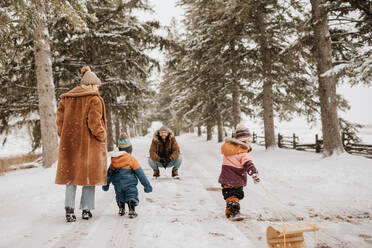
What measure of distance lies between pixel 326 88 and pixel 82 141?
28.7ft

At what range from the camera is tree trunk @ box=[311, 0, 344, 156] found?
8812mm

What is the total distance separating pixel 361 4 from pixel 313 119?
8.83m

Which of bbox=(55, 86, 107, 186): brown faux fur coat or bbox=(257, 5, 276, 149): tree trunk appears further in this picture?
bbox=(257, 5, 276, 149): tree trunk

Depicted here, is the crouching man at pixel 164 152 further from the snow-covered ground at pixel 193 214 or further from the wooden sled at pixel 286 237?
the wooden sled at pixel 286 237

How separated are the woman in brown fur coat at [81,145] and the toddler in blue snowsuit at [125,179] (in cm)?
27

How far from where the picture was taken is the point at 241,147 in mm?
4125

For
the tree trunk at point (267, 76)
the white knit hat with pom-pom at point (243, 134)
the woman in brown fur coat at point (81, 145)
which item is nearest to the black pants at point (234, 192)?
the white knit hat with pom-pom at point (243, 134)

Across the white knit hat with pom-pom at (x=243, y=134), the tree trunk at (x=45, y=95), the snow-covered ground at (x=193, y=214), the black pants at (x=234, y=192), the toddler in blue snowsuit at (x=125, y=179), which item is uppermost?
the tree trunk at (x=45, y=95)

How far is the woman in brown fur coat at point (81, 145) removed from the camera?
3.72 meters

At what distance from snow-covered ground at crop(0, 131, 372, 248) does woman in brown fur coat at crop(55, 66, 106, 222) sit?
620 mm

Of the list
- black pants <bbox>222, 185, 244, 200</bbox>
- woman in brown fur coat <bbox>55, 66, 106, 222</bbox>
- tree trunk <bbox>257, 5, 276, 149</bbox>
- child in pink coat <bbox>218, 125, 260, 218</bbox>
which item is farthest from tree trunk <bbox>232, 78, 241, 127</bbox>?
woman in brown fur coat <bbox>55, 66, 106, 222</bbox>

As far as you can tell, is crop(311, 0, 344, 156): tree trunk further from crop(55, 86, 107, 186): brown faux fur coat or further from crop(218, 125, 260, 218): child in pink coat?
crop(55, 86, 107, 186): brown faux fur coat

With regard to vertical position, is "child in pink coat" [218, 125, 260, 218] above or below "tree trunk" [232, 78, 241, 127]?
below

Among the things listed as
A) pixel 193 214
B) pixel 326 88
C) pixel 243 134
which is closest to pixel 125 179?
pixel 193 214
